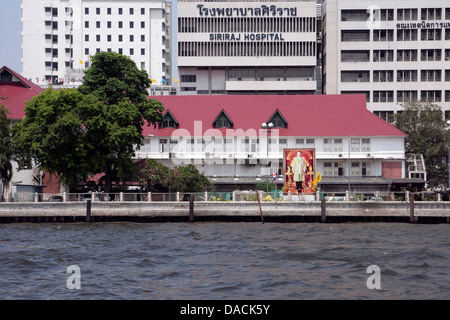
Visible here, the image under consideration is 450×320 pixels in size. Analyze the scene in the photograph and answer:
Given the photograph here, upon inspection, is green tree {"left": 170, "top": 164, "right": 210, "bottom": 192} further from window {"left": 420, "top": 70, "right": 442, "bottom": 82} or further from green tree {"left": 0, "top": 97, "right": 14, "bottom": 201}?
window {"left": 420, "top": 70, "right": 442, "bottom": 82}

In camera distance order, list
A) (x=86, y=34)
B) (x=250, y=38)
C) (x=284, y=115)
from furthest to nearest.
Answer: (x=86, y=34) → (x=250, y=38) → (x=284, y=115)

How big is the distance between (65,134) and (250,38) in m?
59.8

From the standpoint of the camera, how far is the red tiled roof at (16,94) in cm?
7062

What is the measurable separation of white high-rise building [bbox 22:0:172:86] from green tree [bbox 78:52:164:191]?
71.5 m

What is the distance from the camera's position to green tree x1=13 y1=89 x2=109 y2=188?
2137 inches

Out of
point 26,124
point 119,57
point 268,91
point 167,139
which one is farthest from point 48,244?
point 268,91

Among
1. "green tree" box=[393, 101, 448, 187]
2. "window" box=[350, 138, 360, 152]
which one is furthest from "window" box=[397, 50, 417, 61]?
"window" box=[350, 138, 360, 152]

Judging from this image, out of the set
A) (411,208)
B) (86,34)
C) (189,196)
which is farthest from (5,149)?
(86,34)

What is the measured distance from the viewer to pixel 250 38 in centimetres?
10881

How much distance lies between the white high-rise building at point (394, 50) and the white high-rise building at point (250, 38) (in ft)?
18.7

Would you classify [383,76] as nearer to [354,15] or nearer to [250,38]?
[354,15]

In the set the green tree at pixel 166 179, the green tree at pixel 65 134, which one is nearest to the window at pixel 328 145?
the green tree at pixel 166 179

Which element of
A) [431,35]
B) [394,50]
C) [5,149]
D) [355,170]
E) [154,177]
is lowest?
[154,177]

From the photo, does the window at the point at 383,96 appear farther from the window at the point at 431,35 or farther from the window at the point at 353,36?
the window at the point at 431,35
